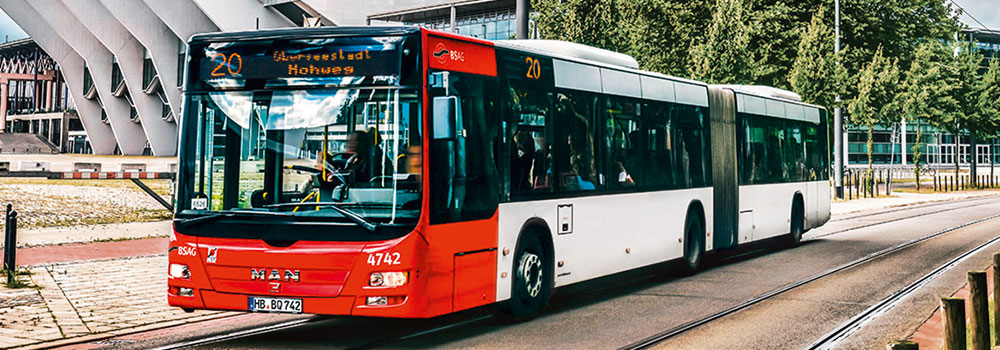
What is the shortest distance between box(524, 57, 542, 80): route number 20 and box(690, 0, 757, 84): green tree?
18.4 metres

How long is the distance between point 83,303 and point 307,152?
13.0 ft

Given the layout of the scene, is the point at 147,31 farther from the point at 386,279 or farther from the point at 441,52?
the point at 386,279

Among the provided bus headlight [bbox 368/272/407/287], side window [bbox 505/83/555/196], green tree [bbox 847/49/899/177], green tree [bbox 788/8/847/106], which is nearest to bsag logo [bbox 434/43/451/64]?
side window [bbox 505/83/555/196]

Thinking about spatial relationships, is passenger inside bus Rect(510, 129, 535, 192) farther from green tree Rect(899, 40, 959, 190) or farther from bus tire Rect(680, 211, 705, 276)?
green tree Rect(899, 40, 959, 190)

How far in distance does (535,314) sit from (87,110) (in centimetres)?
9790

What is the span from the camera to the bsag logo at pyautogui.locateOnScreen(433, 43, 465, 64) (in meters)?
9.09

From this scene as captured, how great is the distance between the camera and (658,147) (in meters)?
13.7

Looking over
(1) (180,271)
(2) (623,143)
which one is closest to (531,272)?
(2) (623,143)

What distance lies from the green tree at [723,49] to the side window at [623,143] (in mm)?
16025

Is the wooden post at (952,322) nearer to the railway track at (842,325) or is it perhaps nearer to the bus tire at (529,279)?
the railway track at (842,325)

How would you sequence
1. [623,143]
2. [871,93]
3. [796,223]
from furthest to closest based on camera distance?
1. [871,93]
2. [796,223]
3. [623,143]

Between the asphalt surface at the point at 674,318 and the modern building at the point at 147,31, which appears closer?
the asphalt surface at the point at 674,318

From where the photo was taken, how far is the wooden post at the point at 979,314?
7234mm

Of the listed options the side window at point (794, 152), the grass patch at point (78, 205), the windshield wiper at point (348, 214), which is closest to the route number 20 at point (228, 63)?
the windshield wiper at point (348, 214)
